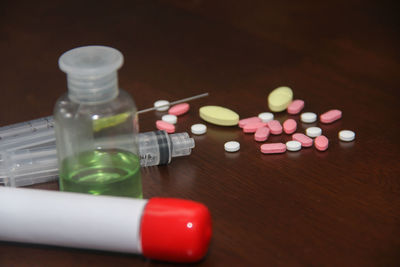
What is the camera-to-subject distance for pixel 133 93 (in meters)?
1.14

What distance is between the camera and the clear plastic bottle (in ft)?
2.36

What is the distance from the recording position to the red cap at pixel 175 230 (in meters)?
0.66

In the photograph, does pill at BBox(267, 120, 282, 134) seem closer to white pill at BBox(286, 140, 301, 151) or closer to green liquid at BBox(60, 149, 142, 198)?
white pill at BBox(286, 140, 301, 151)

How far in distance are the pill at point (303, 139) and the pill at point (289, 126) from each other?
0.03 m

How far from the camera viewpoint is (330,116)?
1029 millimetres

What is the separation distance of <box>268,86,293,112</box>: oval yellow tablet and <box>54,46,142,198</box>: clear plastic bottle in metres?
0.34

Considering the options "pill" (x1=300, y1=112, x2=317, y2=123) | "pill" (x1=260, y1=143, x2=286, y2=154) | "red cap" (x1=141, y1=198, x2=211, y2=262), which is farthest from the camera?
"pill" (x1=300, y1=112, x2=317, y2=123)

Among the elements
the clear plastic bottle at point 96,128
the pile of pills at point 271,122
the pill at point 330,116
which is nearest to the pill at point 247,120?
the pile of pills at point 271,122

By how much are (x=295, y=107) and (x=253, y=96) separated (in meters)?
0.09

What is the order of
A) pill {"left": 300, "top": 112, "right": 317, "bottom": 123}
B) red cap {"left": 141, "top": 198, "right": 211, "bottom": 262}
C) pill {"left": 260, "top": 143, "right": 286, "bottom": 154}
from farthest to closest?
pill {"left": 300, "top": 112, "right": 317, "bottom": 123} → pill {"left": 260, "top": 143, "right": 286, "bottom": 154} → red cap {"left": 141, "top": 198, "right": 211, "bottom": 262}

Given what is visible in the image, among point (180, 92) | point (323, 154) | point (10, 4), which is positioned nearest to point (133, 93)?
point (180, 92)

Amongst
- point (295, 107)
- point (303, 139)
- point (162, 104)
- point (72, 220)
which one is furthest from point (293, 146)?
point (72, 220)

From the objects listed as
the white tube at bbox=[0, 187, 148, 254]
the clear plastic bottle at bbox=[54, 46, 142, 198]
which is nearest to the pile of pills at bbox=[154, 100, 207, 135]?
the clear plastic bottle at bbox=[54, 46, 142, 198]

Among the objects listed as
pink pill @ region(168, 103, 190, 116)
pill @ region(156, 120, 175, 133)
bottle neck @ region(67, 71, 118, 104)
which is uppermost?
bottle neck @ region(67, 71, 118, 104)
